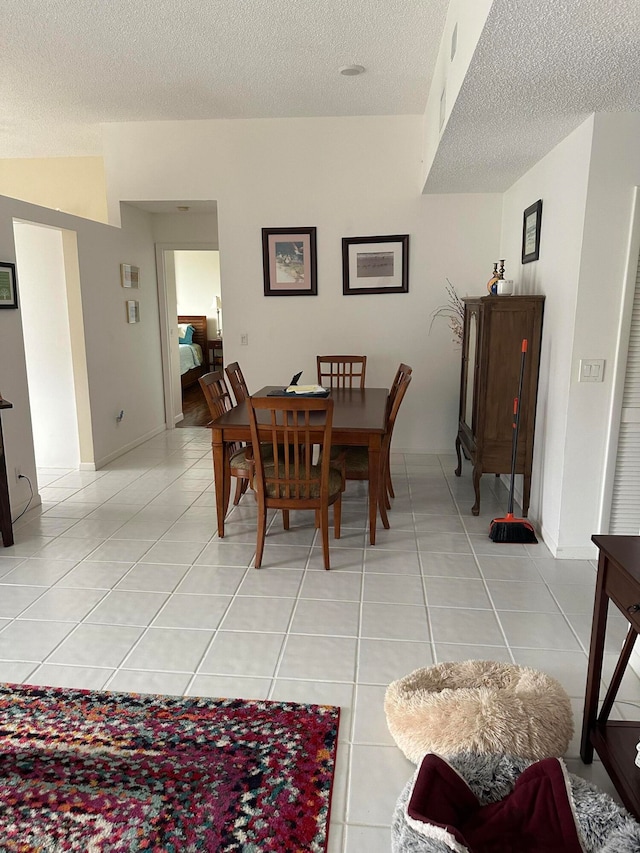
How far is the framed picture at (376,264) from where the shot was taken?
5.05m

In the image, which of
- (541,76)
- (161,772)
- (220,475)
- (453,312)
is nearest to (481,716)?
(161,772)

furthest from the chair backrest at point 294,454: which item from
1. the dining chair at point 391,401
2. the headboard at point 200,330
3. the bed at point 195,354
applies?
the headboard at point 200,330

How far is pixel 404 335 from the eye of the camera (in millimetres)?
5207

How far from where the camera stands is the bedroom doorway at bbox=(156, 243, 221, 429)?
6.30 m

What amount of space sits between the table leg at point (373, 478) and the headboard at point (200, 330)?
6.87 m

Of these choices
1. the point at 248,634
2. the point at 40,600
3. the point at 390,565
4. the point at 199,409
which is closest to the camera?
the point at 248,634

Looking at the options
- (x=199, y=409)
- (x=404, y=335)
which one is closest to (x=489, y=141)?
(x=404, y=335)

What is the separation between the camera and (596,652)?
1.71 meters

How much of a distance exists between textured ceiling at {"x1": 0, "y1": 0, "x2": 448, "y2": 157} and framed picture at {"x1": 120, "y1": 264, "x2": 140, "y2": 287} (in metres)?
1.16

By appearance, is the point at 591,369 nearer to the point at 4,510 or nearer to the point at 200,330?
the point at 4,510

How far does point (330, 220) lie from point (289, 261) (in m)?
0.48

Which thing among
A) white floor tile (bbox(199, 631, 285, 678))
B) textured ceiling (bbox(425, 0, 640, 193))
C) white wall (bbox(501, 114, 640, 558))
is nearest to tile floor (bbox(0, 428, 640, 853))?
white floor tile (bbox(199, 631, 285, 678))

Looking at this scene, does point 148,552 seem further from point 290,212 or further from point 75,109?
point 75,109

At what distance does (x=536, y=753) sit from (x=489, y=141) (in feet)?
9.88
